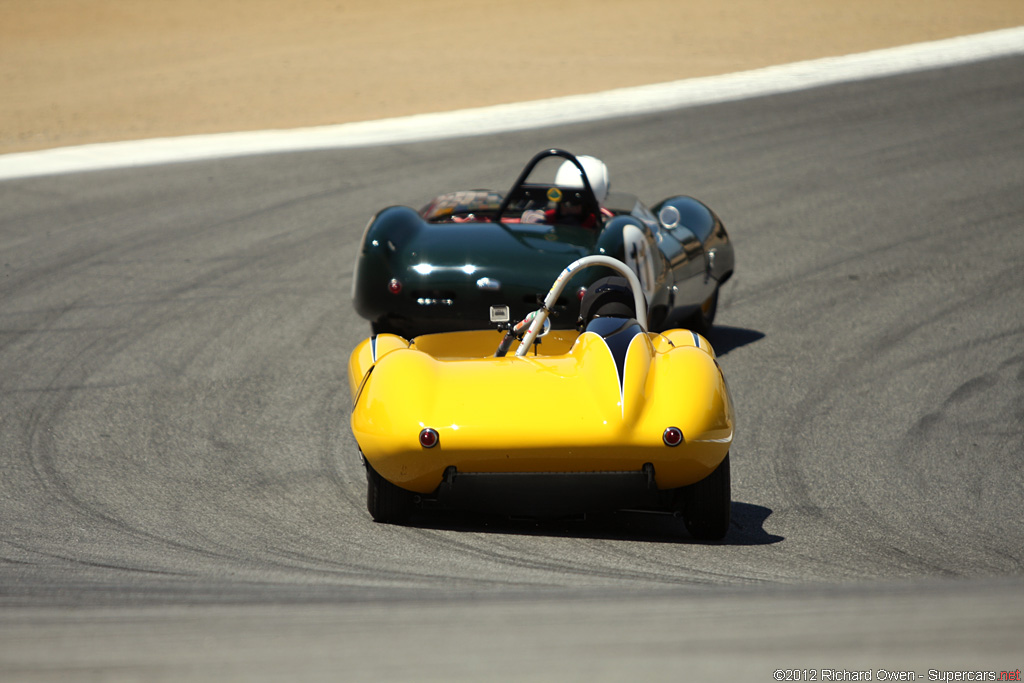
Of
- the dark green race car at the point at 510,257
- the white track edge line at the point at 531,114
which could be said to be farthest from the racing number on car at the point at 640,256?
the white track edge line at the point at 531,114

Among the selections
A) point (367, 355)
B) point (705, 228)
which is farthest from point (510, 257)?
point (705, 228)

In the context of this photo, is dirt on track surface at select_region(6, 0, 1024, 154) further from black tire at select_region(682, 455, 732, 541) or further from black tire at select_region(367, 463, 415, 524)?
black tire at select_region(682, 455, 732, 541)

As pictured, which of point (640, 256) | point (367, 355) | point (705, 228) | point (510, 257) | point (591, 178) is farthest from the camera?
point (705, 228)

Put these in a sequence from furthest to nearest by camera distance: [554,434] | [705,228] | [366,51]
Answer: [366,51], [705,228], [554,434]

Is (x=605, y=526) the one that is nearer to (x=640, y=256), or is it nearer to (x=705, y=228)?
(x=640, y=256)

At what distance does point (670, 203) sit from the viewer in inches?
347

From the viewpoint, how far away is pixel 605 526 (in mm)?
4715

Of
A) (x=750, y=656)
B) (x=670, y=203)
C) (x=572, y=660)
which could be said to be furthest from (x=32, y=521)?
(x=670, y=203)

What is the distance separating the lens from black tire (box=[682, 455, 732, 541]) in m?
4.46

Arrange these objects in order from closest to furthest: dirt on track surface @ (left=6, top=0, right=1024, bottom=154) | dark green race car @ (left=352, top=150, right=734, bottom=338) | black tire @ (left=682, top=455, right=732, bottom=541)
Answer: black tire @ (left=682, top=455, right=732, bottom=541)
dark green race car @ (left=352, top=150, right=734, bottom=338)
dirt on track surface @ (left=6, top=0, right=1024, bottom=154)

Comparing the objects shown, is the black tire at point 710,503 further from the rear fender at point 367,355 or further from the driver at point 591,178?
the driver at point 591,178

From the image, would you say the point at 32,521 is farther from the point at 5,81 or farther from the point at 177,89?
the point at 5,81

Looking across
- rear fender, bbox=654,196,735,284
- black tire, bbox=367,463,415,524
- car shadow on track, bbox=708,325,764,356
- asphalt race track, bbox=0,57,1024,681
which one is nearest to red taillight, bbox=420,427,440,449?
asphalt race track, bbox=0,57,1024,681

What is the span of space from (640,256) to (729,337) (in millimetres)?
1587
